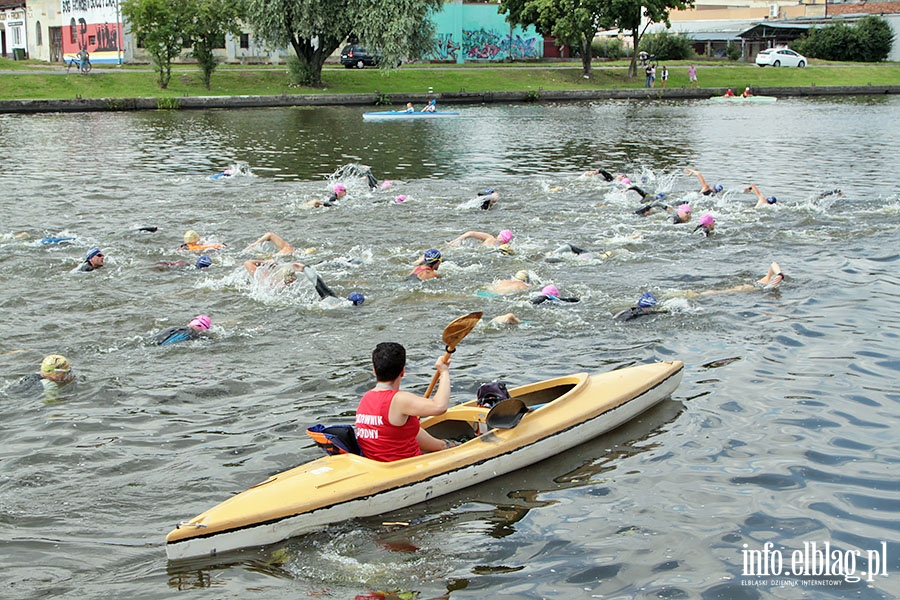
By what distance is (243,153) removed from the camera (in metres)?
33.6

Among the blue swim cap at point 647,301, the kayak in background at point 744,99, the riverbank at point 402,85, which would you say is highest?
the riverbank at point 402,85

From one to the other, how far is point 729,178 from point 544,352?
17.5 m

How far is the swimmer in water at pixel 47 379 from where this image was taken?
11242 mm

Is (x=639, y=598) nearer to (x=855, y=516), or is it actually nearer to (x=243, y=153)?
(x=855, y=516)

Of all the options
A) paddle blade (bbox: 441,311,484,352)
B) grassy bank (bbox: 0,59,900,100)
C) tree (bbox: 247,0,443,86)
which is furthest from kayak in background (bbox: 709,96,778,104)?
paddle blade (bbox: 441,311,484,352)

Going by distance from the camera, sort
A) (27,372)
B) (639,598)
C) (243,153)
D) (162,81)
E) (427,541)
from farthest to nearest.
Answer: (162,81)
(243,153)
(27,372)
(427,541)
(639,598)

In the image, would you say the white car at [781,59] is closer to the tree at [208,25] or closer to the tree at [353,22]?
the tree at [353,22]

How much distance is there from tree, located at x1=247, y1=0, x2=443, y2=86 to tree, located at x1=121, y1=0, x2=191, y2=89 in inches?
145

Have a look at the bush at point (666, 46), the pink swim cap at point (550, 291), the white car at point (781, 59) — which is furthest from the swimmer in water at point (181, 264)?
the bush at point (666, 46)

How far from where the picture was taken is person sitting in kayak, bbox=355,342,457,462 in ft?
27.3

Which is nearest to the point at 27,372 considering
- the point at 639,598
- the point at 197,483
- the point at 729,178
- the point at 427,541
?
the point at 197,483

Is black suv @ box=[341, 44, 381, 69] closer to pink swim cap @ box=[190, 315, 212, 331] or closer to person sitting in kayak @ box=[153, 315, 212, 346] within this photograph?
pink swim cap @ box=[190, 315, 212, 331]

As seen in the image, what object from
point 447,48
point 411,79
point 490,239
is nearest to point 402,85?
point 411,79

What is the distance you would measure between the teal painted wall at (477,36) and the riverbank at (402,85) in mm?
6754
